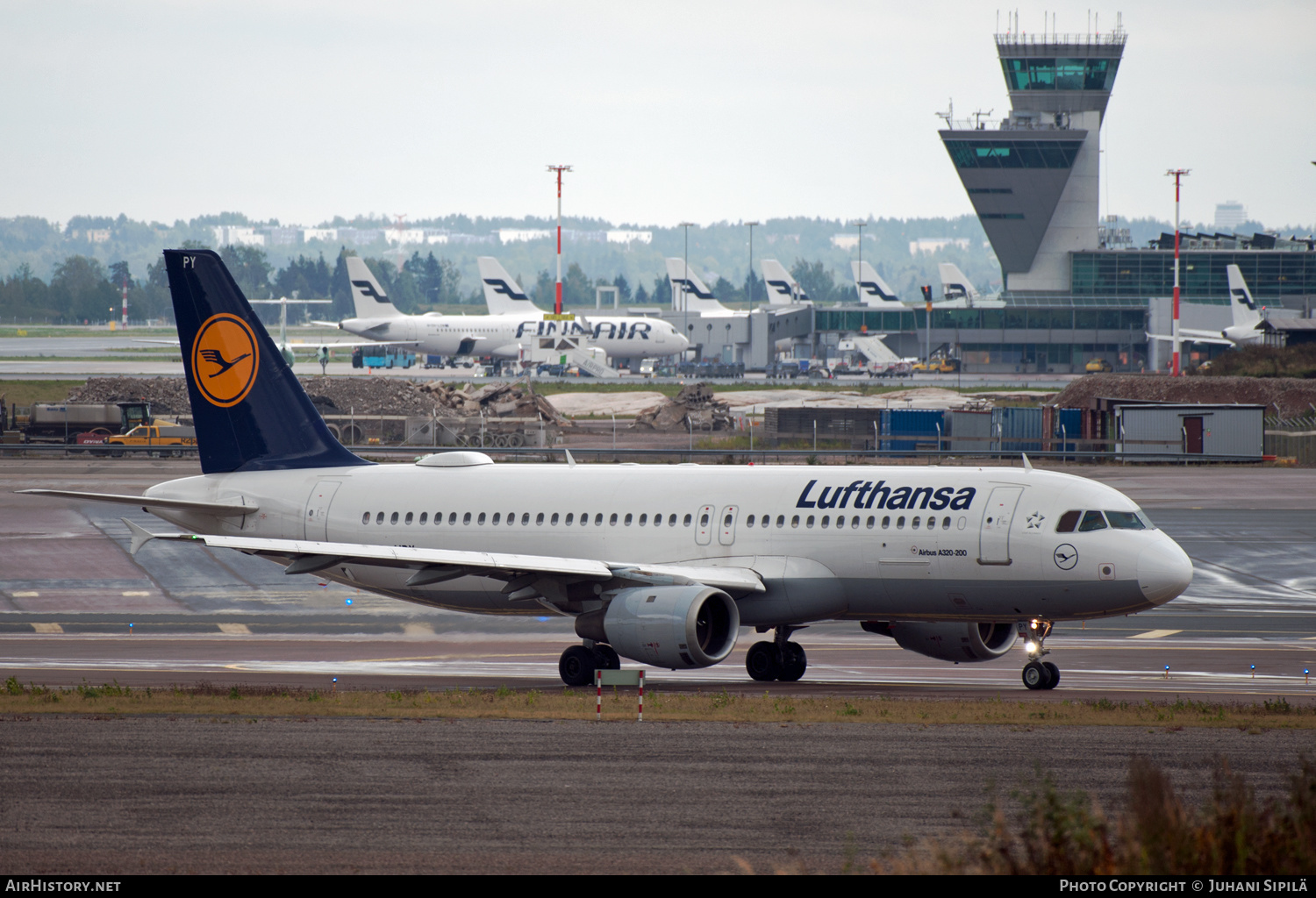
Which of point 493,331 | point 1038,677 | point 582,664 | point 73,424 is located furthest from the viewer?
point 493,331

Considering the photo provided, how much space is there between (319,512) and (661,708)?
12.9 m

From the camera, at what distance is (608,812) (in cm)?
1667

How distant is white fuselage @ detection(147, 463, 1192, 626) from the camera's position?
27.3m

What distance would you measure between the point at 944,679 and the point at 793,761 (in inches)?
452

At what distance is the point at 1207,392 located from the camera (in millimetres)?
94125

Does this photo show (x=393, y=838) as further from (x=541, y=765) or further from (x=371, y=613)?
(x=371, y=613)

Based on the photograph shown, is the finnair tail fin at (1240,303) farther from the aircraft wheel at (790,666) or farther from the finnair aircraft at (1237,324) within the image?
the aircraft wheel at (790,666)

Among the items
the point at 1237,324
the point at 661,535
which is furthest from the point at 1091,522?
the point at 1237,324

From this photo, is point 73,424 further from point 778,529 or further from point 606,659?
point 778,529

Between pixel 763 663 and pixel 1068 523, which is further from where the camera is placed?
pixel 763 663

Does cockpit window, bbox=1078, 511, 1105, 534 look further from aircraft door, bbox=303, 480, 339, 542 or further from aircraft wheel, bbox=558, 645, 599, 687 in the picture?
aircraft door, bbox=303, 480, 339, 542

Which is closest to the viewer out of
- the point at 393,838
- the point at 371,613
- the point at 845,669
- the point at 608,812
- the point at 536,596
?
the point at 393,838

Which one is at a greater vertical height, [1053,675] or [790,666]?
[1053,675]
